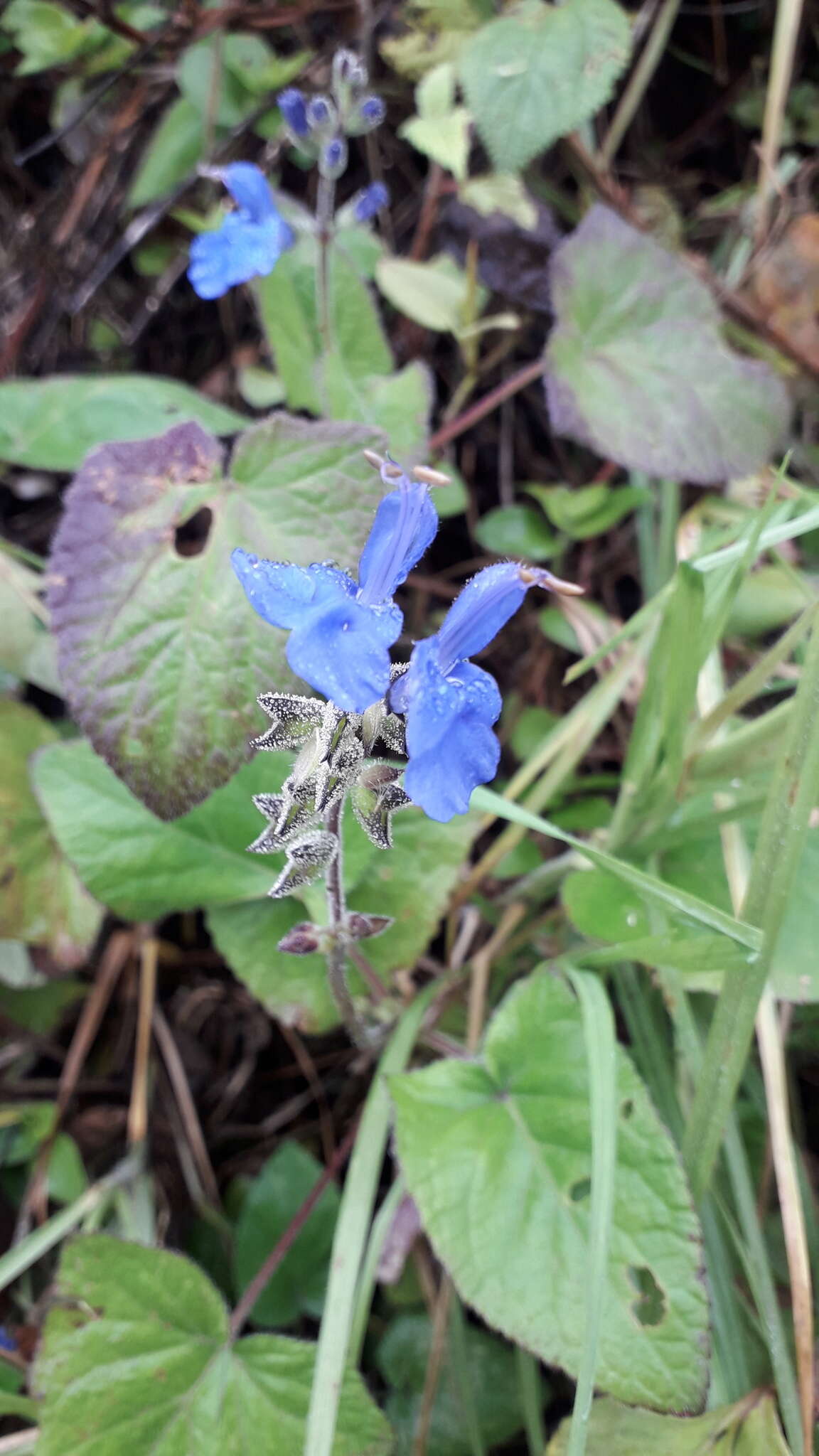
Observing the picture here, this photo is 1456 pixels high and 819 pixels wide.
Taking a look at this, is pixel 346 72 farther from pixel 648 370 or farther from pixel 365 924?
pixel 365 924

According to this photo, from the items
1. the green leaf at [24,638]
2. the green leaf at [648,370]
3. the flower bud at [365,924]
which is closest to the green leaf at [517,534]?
the green leaf at [648,370]

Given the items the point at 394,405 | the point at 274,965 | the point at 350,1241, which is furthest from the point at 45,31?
the point at 350,1241

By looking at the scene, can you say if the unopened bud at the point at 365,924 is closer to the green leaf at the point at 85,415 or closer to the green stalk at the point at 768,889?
the green stalk at the point at 768,889

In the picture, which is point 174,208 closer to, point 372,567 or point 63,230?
point 63,230

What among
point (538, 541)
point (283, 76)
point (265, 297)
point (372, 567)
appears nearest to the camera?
point (372, 567)

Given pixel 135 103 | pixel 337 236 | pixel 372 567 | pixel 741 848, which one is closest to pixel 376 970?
pixel 741 848

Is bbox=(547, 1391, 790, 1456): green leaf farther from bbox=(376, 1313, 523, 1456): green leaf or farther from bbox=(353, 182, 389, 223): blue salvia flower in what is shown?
bbox=(353, 182, 389, 223): blue salvia flower
